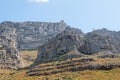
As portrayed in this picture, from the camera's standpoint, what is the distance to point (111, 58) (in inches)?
7859

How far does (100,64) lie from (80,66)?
10.9 meters

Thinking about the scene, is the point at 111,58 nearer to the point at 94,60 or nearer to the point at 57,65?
the point at 94,60

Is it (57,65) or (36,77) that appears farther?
(57,65)

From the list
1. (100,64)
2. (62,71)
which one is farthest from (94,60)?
(62,71)

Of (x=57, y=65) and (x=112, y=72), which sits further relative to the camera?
Result: (x=57, y=65)

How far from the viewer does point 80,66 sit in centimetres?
18550

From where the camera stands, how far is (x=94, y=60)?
19275 centimetres

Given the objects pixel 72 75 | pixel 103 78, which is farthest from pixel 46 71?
pixel 103 78

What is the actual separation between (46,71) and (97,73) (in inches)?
1216

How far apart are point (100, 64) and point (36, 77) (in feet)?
116

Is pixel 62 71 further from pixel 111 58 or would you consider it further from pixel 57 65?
pixel 111 58

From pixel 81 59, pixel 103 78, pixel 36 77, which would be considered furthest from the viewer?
pixel 81 59

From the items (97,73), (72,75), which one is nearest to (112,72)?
(97,73)

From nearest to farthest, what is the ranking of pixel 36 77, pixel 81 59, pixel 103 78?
pixel 103 78 → pixel 36 77 → pixel 81 59
